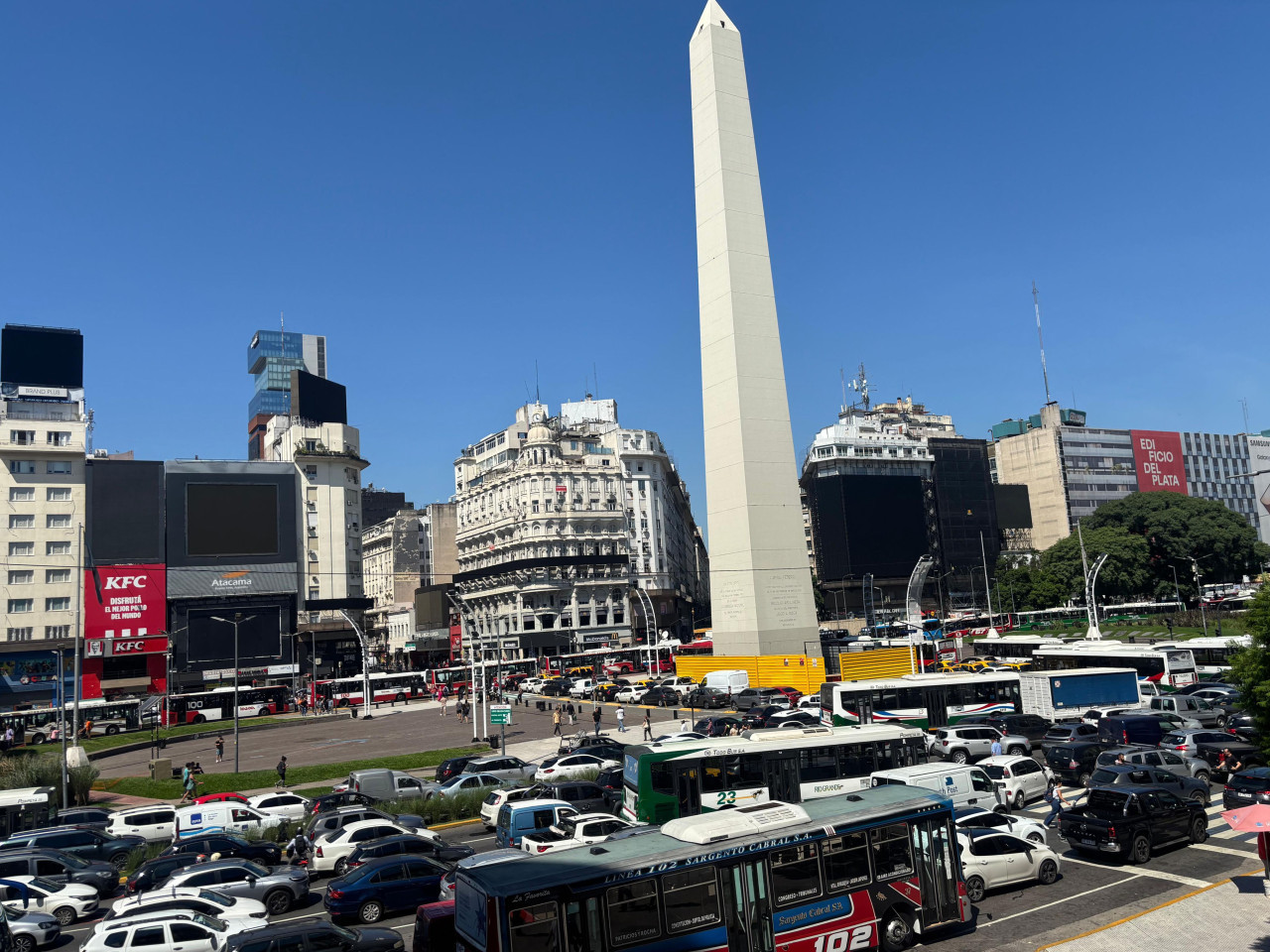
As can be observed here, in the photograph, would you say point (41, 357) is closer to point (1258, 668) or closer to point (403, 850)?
point (403, 850)

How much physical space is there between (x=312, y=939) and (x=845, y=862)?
23.4ft

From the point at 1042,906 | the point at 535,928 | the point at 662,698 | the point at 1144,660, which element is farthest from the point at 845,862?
the point at 662,698

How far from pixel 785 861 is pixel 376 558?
497 ft

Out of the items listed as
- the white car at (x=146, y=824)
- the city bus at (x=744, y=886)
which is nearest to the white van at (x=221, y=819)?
the white car at (x=146, y=824)

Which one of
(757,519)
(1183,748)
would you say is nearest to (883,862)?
(1183,748)

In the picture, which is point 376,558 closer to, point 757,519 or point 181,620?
point 181,620

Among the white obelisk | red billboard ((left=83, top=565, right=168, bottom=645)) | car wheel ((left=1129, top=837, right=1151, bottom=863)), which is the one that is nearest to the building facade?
red billboard ((left=83, top=565, right=168, bottom=645))

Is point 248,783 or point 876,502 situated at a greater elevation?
point 876,502

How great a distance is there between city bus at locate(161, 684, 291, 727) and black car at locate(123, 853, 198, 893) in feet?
155

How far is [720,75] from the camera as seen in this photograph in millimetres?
55656

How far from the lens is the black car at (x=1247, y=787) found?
19422 millimetres

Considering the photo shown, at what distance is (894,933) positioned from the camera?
499 inches

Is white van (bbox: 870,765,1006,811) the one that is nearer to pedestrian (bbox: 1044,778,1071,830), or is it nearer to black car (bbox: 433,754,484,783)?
pedestrian (bbox: 1044,778,1071,830)

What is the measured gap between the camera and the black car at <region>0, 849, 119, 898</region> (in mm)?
18781
